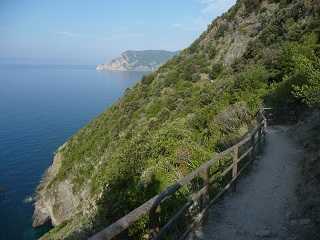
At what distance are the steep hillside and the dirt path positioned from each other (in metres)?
1.58

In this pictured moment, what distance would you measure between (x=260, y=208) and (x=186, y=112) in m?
21.9

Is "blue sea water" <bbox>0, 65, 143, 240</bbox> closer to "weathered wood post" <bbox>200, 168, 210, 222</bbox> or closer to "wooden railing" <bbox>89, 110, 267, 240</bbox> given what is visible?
"wooden railing" <bbox>89, 110, 267, 240</bbox>

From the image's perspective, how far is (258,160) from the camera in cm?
1252

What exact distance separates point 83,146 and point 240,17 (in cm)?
2441

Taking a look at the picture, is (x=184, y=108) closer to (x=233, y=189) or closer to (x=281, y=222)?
(x=233, y=189)

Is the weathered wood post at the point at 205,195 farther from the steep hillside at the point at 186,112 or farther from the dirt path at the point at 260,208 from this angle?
the steep hillside at the point at 186,112

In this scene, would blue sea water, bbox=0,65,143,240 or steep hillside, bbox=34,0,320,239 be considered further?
blue sea water, bbox=0,65,143,240

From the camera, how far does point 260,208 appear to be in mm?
8109

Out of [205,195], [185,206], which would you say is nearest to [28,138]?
[205,195]

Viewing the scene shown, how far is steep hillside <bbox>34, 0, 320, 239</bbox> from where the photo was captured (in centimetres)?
1247

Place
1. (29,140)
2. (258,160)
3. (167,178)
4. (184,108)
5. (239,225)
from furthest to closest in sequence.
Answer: (29,140) < (184,108) < (258,160) < (167,178) < (239,225)

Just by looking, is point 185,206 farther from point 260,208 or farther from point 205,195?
point 260,208

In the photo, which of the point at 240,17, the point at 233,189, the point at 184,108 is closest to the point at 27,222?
the point at 184,108

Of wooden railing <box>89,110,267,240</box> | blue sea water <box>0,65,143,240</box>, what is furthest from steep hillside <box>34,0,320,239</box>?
blue sea water <box>0,65,143,240</box>
